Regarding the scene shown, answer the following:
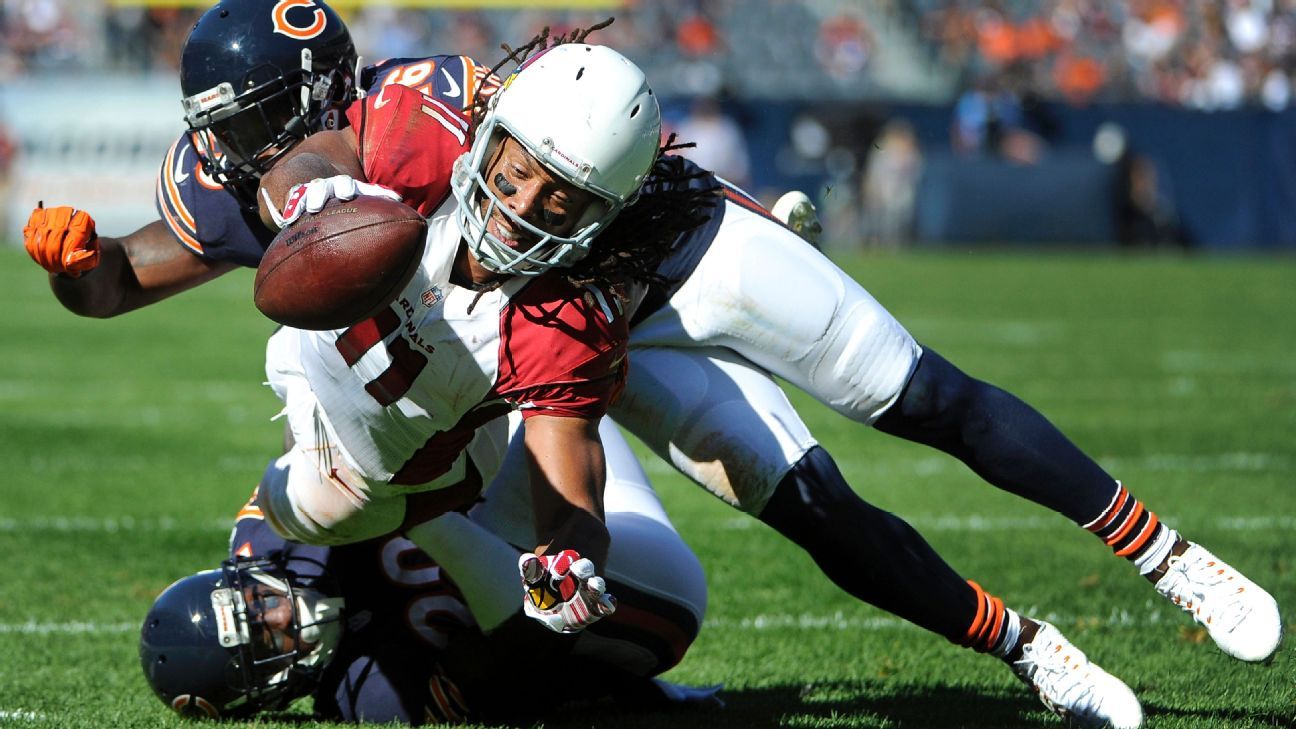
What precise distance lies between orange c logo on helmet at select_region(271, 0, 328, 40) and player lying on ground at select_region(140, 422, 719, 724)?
104 cm

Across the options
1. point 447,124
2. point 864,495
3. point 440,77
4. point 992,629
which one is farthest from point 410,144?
point 864,495

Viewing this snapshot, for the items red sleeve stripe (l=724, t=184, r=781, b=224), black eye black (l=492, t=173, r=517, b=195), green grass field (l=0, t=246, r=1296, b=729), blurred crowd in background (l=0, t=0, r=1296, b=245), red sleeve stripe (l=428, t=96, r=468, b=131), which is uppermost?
black eye black (l=492, t=173, r=517, b=195)

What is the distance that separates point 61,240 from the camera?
3414 millimetres

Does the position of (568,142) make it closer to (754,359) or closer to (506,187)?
(506,187)

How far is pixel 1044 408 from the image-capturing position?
7.81 m

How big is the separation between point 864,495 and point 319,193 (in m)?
3.72

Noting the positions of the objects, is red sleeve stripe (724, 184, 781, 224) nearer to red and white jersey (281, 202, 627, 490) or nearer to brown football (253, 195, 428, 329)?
red and white jersey (281, 202, 627, 490)

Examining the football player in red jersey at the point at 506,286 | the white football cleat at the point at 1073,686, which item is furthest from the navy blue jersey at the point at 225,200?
the white football cleat at the point at 1073,686

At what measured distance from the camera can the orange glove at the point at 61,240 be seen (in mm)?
3406

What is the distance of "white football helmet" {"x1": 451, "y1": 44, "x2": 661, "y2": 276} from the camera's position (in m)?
2.81

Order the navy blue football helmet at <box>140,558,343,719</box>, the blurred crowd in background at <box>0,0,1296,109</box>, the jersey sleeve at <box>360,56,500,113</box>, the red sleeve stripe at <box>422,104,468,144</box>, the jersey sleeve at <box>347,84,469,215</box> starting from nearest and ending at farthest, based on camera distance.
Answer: the jersey sleeve at <box>347,84,469,215</box> < the red sleeve stripe at <box>422,104,468,144</box> < the navy blue football helmet at <box>140,558,343,719</box> < the jersey sleeve at <box>360,56,500,113</box> < the blurred crowd in background at <box>0,0,1296,109</box>

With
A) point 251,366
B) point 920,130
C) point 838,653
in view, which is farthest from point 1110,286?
point 838,653

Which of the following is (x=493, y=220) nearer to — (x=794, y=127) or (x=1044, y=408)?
(x=1044, y=408)

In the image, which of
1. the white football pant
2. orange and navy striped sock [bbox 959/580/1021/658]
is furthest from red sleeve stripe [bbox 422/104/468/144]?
orange and navy striped sock [bbox 959/580/1021/658]
